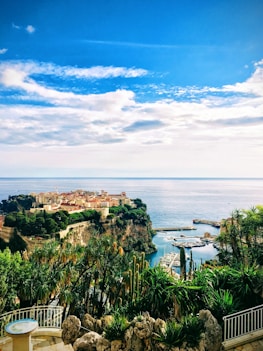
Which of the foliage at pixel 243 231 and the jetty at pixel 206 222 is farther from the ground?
the foliage at pixel 243 231

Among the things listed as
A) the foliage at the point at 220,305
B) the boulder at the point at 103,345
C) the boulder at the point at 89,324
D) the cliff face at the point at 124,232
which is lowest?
the cliff face at the point at 124,232

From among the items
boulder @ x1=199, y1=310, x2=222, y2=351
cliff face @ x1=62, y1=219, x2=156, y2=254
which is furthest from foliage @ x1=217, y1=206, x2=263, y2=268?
cliff face @ x1=62, y1=219, x2=156, y2=254

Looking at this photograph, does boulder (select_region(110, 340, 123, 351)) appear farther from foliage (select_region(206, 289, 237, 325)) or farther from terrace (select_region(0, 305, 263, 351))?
foliage (select_region(206, 289, 237, 325))

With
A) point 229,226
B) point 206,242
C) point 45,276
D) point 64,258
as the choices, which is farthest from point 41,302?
point 206,242

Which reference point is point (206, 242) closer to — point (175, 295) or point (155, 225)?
point (155, 225)

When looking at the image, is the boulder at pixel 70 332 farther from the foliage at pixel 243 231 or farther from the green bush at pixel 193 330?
A: the foliage at pixel 243 231

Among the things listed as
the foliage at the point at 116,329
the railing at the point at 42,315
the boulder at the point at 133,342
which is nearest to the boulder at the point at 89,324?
the railing at the point at 42,315

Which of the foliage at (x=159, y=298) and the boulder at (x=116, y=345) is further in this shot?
the foliage at (x=159, y=298)

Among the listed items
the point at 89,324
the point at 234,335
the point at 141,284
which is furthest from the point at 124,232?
the point at 234,335
